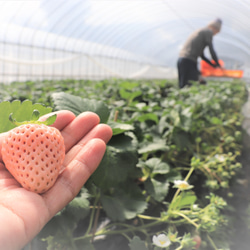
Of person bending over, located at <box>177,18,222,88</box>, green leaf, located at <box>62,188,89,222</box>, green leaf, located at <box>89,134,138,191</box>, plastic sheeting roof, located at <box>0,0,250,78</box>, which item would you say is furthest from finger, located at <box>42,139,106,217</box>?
plastic sheeting roof, located at <box>0,0,250,78</box>

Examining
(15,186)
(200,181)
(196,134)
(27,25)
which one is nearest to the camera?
(15,186)

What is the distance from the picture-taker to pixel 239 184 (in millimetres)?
1747

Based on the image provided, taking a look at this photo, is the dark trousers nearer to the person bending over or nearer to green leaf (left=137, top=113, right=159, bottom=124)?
the person bending over

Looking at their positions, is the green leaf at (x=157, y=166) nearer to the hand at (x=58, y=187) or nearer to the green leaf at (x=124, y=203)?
the green leaf at (x=124, y=203)

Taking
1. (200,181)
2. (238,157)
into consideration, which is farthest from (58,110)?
(238,157)

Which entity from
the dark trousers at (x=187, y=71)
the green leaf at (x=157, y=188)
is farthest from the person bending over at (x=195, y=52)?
the green leaf at (x=157, y=188)

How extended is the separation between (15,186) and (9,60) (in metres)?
12.2

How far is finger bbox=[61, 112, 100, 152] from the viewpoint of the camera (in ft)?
3.31

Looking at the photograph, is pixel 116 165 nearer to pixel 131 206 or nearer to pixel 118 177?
pixel 118 177

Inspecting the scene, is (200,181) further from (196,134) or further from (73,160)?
(73,160)

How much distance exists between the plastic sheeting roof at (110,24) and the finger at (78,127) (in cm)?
519

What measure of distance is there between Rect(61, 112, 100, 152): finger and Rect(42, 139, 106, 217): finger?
0.39 feet

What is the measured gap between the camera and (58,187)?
2.75 ft

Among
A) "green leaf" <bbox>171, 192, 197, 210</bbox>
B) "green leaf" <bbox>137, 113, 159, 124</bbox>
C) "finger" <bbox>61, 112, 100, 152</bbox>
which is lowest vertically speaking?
"green leaf" <bbox>171, 192, 197, 210</bbox>
